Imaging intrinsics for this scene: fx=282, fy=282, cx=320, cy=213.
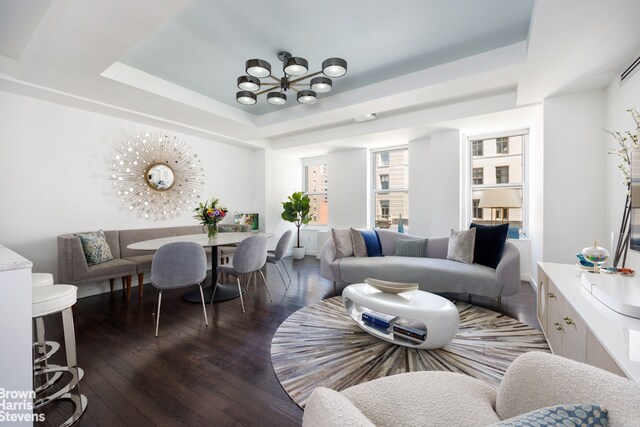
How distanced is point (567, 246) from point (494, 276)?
3.21 ft

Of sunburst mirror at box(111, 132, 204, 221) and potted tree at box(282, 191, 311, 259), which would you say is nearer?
sunburst mirror at box(111, 132, 204, 221)

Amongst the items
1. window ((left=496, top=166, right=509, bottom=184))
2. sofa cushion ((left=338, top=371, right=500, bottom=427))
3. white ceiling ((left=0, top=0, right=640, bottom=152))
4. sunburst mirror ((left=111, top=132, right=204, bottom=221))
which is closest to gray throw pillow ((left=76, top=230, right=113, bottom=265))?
sunburst mirror ((left=111, top=132, right=204, bottom=221))

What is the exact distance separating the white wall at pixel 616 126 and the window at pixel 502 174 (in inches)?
65.8

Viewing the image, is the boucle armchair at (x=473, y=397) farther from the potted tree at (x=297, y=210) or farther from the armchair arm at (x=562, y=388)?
the potted tree at (x=297, y=210)

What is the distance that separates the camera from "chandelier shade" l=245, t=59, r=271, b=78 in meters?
2.59

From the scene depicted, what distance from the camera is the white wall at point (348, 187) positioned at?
600cm

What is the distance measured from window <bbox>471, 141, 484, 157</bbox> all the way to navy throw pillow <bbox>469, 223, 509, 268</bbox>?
187cm

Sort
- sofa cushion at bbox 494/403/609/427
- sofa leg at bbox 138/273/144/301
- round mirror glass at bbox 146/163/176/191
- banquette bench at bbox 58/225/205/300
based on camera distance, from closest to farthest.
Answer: sofa cushion at bbox 494/403/609/427
banquette bench at bbox 58/225/205/300
sofa leg at bbox 138/273/144/301
round mirror glass at bbox 146/163/176/191

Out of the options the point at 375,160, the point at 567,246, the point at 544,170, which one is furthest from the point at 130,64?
the point at 567,246

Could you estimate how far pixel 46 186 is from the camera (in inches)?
137

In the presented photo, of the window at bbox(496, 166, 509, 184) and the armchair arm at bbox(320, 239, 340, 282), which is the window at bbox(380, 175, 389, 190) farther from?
the armchair arm at bbox(320, 239, 340, 282)

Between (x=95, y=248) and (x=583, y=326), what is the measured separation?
4579 millimetres

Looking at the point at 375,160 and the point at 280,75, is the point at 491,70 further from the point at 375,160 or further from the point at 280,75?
the point at 375,160

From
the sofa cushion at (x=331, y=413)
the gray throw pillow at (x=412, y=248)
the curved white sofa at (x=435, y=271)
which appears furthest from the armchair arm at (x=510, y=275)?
the sofa cushion at (x=331, y=413)
